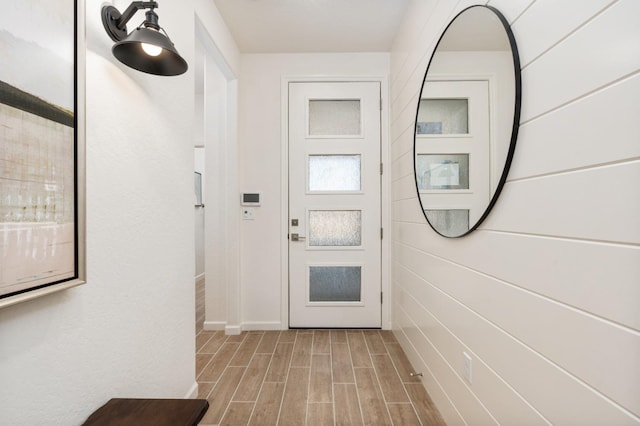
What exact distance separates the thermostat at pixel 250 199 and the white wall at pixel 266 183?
55 millimetres

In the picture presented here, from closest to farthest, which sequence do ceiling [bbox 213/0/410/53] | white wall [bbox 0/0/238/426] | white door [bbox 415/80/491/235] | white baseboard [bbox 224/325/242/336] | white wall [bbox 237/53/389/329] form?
white wall [bbox 0/0/238/426], white door [bbox 415/80/491/235], ceiling [bbox 213/0/410/53], white baseboard [bbox 224/325/242/336], white wall [bbox 237/53/389/329]

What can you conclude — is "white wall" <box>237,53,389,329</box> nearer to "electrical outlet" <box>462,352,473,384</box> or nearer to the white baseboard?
the white baseboard

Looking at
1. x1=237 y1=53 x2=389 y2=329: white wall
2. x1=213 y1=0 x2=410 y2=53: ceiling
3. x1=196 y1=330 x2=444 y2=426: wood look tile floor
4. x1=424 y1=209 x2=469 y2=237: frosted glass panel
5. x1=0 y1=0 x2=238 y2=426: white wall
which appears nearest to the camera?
x1=0 y1=0 x2=238 y2=426: white wall

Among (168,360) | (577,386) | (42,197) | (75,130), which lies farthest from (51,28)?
(577,386)

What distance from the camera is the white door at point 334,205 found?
9.39 feet

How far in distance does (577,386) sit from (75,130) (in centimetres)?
161

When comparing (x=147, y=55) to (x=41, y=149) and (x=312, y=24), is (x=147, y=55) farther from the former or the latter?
(x=312, y=24)

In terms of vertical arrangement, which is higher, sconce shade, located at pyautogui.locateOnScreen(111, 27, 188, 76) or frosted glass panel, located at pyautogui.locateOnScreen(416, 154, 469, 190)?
sconce shade, located at pyautogui.locateOnScreen(111, 27, 188, 76)

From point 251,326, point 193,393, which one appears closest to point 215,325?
point 251,326

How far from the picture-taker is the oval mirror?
104cm

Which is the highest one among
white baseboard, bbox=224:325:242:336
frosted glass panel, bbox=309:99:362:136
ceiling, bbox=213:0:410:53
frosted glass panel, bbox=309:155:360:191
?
ceiling, bbox=213:0:410:53

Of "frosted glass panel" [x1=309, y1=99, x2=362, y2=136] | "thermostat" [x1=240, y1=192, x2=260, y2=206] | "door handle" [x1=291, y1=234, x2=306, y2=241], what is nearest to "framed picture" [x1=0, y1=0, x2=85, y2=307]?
"thermostat" [x1=240, y1=192, x2=260, y2=206]

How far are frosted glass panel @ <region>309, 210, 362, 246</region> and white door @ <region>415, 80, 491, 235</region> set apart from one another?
3.47 feet

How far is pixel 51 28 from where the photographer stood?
2.69 ft
